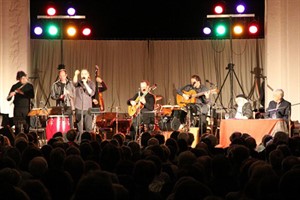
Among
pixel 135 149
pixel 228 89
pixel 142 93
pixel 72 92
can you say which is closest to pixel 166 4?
pixel 228 89

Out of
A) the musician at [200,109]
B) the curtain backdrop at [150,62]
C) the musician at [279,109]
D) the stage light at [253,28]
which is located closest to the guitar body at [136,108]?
the musician at [200,109]

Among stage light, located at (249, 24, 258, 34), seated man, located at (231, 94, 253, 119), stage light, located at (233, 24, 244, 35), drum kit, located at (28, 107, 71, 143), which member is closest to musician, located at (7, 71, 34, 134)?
drum kit, located at (28, 107, 71, 143)

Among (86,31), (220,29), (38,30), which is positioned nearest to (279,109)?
(220,29)

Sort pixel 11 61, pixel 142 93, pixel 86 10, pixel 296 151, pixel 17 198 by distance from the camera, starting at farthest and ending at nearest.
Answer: pixel 86 10 → pixel 11 61 → pixel 142 93 → pixel 296 151 → pixel 17 198

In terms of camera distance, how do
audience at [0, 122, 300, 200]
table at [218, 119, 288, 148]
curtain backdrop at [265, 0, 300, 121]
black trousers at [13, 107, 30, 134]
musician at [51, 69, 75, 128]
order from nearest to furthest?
audience at [0, 122, 300, 200], table at [218, 119, 288, 148], musician at [51, 69, 75, 128], black trousers at [13, 107, 30, 134], curtain backdrop at [265, 0, 300, 121]

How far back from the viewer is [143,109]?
17062 mm

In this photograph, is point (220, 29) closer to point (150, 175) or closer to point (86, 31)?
point (86, 31)

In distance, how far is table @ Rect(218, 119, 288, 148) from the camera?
14.4 metres

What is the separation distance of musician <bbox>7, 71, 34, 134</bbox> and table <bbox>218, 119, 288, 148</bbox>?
4846 millimetres

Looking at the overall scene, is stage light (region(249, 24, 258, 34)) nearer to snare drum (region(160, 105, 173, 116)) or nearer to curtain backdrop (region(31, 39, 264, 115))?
curtain backdrop (region(31, 39, 264, 115))

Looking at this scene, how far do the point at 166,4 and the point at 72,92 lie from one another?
6.45 meters

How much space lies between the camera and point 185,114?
1775 centimetres

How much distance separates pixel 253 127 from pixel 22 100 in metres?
5.77

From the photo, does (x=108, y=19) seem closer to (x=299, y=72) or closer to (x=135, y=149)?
(x=299, y=72)
